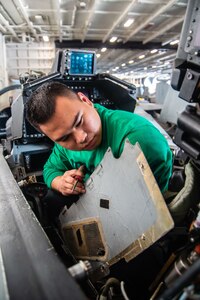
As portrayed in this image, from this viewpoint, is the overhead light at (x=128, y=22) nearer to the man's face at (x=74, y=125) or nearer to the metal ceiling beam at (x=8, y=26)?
the metal ceiling beam at (x=8, y=26)

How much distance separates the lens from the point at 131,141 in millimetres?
1003

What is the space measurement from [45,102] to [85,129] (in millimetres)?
198

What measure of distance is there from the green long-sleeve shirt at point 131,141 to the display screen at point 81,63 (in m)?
0.80

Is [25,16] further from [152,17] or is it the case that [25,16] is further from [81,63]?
[81,63]

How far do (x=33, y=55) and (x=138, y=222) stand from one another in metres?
7.78

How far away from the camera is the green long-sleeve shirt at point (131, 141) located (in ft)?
3.24

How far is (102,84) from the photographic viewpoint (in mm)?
2082

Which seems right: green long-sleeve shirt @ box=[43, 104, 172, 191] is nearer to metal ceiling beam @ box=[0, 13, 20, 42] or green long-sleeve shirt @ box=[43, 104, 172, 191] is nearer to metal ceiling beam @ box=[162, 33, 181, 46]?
metal ceiling beam @ box=[0, 13, 20, 42]

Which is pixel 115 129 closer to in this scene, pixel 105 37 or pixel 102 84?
pixel 102 84

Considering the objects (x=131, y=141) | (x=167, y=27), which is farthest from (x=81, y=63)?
(x=167, y=27)

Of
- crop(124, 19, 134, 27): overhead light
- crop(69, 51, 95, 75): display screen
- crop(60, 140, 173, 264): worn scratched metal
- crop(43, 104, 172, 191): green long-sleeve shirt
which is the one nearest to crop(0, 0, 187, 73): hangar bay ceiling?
crop(124, 19, 134, 27): overhead light

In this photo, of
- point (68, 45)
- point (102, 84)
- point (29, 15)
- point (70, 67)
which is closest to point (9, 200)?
point (70, 67)

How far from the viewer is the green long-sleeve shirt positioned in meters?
0.99

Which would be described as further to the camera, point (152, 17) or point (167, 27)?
point (167, 27)
